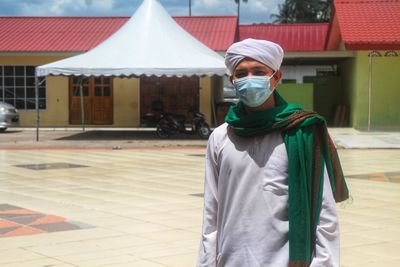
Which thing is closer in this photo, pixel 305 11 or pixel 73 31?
pixel 73 31

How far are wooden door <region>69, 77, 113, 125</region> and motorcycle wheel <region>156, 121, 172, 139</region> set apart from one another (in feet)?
22.8

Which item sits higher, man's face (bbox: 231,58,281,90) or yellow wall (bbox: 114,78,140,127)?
man's face (bbox: 231,58,281,90)

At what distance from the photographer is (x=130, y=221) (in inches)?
321

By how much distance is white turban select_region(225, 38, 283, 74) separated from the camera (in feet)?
9.70

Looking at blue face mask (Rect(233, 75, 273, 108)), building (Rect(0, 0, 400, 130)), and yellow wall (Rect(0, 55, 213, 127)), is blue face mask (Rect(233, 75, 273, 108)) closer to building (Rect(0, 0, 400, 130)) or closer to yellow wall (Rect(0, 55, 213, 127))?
building (Rect(0, 0, 400, 130))

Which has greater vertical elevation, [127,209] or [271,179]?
[271,179]

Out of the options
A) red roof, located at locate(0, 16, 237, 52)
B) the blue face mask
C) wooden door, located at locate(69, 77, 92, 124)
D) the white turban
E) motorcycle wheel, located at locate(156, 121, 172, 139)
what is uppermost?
red roof, located at locate(0, 16, 237, 52)

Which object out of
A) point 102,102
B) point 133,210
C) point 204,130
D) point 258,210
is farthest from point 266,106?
point 102,102

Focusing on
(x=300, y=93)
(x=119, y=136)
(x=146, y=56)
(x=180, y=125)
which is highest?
(x=146, y=56)

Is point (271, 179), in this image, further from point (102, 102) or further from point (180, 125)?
point (102, 102)

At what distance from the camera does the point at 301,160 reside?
2834mm

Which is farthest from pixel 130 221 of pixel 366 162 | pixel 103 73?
pixel 103 73

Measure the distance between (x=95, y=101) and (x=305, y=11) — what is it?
53.8 metres

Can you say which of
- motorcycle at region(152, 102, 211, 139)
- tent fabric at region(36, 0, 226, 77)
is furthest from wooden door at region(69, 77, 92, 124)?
motorcycle at region(152, 102, 211, 139)
